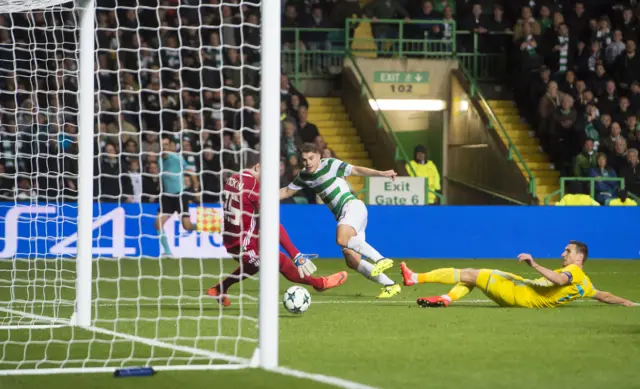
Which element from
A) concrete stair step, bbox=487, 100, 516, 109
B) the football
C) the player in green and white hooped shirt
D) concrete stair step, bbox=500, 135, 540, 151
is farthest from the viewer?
concrete stair step, bbox=487, 100, 516, 109

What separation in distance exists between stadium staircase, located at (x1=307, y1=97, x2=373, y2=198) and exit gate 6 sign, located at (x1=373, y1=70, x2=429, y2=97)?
0.85 meters

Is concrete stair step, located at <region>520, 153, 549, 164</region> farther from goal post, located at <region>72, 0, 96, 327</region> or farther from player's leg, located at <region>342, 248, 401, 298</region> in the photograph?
Result: goal post, located at <region>72, 0, 96, 327</region>

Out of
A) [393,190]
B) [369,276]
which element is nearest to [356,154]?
[393,190]

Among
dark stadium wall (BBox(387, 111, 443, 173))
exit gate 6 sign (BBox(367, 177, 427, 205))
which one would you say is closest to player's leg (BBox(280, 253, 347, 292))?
exit gate 6 sign (BBox(367, 177, 427, 205))

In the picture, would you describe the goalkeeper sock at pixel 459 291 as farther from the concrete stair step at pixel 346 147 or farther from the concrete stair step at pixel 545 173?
the concrete stair step at pixel 545 173

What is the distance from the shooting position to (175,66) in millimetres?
17828

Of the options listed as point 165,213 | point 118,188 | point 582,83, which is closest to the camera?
point 118,188

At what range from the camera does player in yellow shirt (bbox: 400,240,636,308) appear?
1030 cm

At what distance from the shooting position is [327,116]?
24.2 metres

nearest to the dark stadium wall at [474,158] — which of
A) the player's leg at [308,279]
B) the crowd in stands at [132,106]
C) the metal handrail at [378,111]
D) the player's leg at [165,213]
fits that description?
the metal handrail at [378,111]

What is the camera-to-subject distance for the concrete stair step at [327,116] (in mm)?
24016

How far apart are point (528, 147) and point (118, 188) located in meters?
10.6

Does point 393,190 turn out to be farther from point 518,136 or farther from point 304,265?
point 304,265

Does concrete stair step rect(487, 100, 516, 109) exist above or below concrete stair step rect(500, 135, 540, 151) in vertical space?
above
